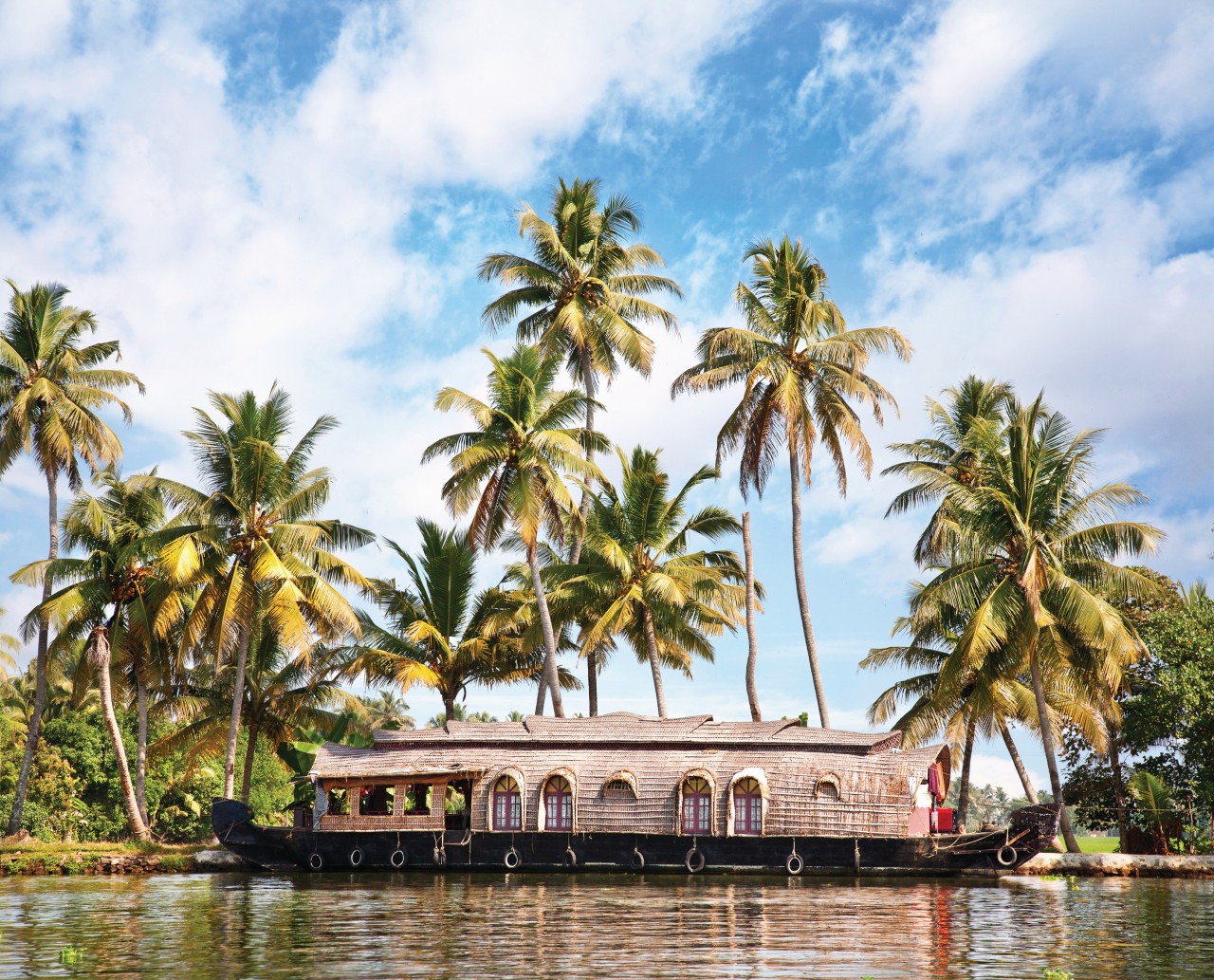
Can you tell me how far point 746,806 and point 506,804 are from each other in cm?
520

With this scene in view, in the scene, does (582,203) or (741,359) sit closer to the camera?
(741,359)

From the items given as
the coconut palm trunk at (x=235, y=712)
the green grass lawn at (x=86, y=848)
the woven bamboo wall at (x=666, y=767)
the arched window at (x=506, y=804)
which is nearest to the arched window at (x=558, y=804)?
the woven bamboo wall at (x=666, y=767)

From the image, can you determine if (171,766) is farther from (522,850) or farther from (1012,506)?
(1012,506)

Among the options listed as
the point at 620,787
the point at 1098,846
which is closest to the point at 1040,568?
the point at 620,787

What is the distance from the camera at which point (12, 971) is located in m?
11.2

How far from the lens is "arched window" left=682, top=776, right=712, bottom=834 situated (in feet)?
77.9

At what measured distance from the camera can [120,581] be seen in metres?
30.5

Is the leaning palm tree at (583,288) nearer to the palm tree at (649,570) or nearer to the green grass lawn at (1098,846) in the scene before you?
the palm tree at (649,570)

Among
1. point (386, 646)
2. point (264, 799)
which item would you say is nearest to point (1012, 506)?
point (386, 646)

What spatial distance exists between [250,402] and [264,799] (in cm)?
2527

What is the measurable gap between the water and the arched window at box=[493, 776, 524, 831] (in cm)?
237

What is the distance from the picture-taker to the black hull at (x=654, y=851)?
2291 centimetres

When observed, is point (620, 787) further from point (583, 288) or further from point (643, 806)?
point (583, 288)

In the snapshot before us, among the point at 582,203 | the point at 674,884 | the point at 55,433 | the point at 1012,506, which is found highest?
the point at 582,203
